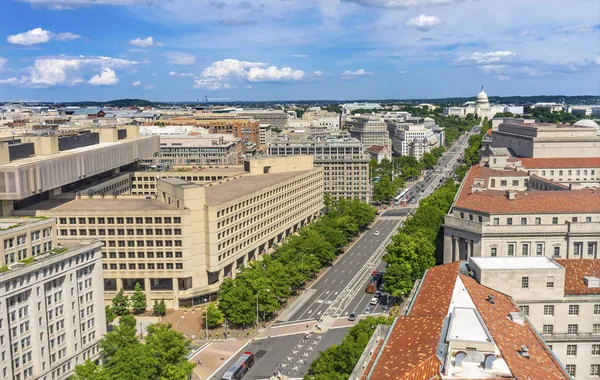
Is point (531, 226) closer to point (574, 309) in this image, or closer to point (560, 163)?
point (574, 309)

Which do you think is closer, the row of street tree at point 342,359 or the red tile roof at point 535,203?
the row of street tree at point 342,359

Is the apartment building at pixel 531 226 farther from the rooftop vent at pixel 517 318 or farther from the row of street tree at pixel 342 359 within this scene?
the rooftop vent at pixel 517 318

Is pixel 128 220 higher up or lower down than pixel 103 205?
lower down

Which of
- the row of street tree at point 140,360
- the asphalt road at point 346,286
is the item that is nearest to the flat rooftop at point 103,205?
the asphalt road at point 346,286

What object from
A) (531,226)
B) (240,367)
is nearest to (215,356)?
(240,367)

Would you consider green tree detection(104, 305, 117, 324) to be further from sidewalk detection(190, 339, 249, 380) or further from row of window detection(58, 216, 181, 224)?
sidewalk detection(190, 339, 249, 380)

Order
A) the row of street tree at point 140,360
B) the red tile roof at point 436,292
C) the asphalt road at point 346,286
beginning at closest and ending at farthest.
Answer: the red tile roof at point 436,292 → the row of street tree at point 140,360 → the asphalt road at point 346,286

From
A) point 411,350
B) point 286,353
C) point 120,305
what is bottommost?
point 286,353
